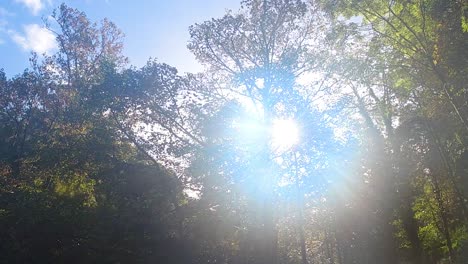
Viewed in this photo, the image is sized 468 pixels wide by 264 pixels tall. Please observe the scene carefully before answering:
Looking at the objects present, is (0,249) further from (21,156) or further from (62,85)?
(62,85)

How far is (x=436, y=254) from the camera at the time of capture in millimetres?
28625

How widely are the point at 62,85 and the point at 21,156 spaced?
5.15 metres

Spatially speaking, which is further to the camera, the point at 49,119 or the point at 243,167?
the point at 49,119

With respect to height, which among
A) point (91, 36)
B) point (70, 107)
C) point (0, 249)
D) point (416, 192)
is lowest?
point (0, 249)

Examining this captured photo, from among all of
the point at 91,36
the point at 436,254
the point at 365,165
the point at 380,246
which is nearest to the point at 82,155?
the point at 91,36

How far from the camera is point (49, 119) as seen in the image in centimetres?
2545

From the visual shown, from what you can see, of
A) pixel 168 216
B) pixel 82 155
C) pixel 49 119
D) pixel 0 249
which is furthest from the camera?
pixel 49 119

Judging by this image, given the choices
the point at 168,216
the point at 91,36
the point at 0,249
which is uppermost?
the point at 91,36

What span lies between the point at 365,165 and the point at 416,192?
15.3ft

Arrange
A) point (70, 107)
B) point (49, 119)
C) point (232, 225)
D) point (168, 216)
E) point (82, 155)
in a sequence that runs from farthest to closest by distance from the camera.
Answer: point (49, 119), point (70, 107), point (82, 155), point (232, 225), point (168, 216)

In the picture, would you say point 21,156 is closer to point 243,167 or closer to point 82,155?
point 82,155

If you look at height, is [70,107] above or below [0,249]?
above

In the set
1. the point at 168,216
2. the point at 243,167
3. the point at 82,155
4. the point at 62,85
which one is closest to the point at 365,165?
the point at 243,167

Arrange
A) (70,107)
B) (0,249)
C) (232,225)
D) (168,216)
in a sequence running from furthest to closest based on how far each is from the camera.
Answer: (70,107) → (232,225) → (168,216) → (0,249)
